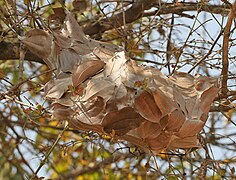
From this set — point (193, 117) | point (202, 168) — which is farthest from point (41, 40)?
point (202, 168)

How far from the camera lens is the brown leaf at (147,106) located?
4.74 ft

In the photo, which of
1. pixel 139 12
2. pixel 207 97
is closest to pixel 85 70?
pixel 207 97

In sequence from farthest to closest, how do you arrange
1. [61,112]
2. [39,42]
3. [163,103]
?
1. [39,42]
2. [61,112]
3. [163,103]

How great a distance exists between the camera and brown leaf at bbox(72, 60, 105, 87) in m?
1.53

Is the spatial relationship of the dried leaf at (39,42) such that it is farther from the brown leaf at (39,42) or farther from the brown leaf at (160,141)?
the brown leaf at (160,141)

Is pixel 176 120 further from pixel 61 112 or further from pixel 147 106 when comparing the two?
pixel 61 112

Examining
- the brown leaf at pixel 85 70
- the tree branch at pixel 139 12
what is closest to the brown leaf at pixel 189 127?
the brown leaf at pixel 85 70

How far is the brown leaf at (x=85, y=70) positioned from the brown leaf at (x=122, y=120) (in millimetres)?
127

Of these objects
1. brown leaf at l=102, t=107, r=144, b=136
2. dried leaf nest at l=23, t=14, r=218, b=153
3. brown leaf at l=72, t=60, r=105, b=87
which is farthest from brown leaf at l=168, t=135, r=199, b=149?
brown leaf at l=72, t=60, r=105, b=87

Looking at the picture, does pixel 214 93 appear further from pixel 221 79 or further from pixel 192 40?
pixel 192 40

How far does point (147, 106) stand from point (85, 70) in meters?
0.19

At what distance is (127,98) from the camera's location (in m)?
1.46

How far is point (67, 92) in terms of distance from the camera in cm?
155

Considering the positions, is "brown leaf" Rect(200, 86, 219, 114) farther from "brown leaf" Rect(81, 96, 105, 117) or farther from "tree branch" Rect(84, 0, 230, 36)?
"tree branch" Rect(84, 0, 230, 36)
